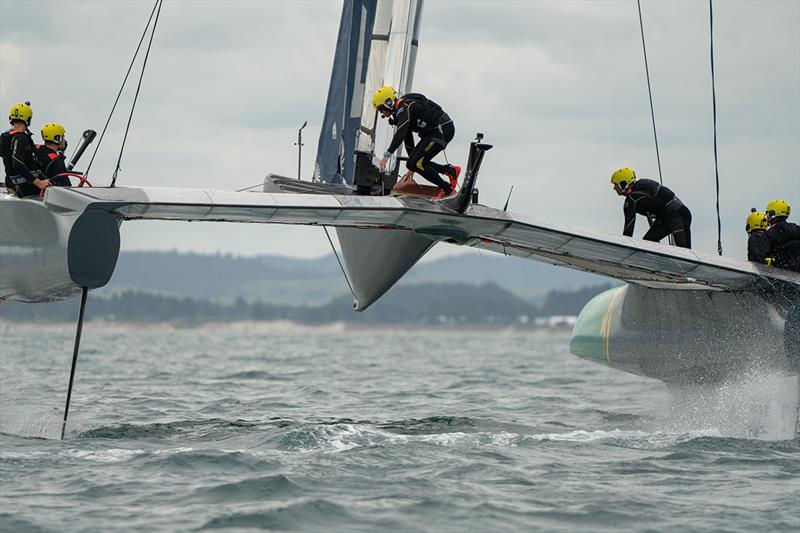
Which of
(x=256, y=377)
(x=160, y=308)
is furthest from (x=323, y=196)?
(x=160, y=308)

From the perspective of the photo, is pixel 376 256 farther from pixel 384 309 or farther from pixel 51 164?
pixel 384 309

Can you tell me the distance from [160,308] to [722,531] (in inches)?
4245

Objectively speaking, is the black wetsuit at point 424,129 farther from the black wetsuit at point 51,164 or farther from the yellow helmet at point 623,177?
the black wetsuit at point 51,164

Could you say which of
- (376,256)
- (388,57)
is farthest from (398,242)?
(388,57)

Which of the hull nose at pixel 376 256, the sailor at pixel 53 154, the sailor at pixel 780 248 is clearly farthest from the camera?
the hull nose at pixel 376 256

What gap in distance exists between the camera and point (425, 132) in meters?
7.89

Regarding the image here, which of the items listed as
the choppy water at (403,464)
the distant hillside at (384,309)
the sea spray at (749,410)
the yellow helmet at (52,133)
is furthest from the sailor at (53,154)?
the distant hillside at (384,309)

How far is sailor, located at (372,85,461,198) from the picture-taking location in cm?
787

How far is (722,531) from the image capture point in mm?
4746

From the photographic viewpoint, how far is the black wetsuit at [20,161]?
24.6 ft

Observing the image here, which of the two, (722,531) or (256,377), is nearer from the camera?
(722,531)

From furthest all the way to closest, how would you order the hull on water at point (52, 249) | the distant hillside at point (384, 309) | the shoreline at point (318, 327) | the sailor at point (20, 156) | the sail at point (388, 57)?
the distant hillside at point (384, 309), the shoreline at point (318, 327), the sail at point (388, 57), the sailor at point (20, 156), the hull on water at point (52, 249)

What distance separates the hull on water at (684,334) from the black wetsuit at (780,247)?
11.1 inches

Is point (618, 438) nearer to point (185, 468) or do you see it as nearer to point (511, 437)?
point (511, 437)
